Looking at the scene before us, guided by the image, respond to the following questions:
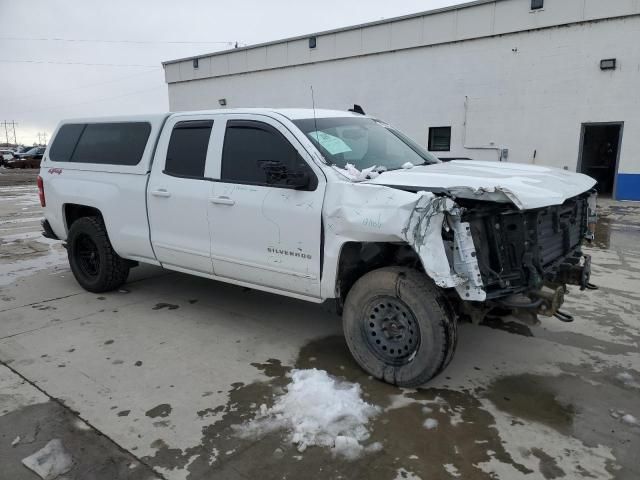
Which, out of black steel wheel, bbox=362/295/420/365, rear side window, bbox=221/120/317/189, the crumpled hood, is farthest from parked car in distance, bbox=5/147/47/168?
black steel wheel, bbox=362/295/420/365

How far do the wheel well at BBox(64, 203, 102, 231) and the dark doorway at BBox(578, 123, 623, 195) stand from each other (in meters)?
14.2

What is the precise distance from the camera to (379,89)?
18.9 meters

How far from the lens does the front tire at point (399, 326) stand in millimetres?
3244

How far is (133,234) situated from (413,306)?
3.13 meters

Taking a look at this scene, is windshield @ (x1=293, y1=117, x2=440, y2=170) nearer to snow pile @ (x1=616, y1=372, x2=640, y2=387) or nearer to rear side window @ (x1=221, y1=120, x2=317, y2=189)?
rear side window @ (x1=221, y1=120, x2=317, y2=189)

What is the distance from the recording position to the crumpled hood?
9.81 feet

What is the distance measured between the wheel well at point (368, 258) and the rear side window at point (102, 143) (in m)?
2.60

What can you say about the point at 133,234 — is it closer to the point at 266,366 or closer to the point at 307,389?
the point at 266,366

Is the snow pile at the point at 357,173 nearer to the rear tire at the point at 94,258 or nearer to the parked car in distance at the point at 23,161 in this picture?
the rear tire at the point at 94,258

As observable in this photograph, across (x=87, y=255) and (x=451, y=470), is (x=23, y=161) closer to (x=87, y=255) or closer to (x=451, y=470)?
(x=87, y=255)

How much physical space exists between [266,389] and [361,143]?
2154 millimetres

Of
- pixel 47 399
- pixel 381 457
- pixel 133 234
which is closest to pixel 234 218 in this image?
pixel 133 234

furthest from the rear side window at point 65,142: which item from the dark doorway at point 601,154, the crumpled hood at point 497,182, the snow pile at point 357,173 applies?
the dark doorway at point 601,154

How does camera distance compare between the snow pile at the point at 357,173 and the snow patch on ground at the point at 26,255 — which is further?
the snow patch on ground at the point at 26,255
